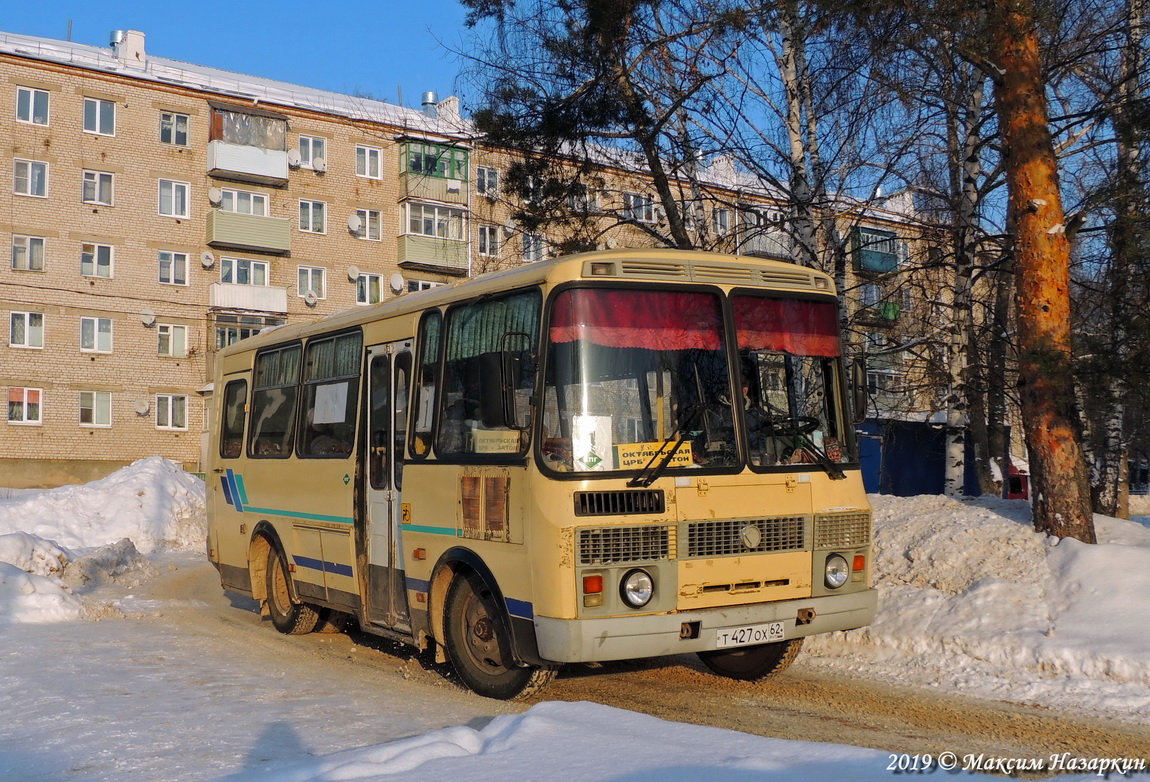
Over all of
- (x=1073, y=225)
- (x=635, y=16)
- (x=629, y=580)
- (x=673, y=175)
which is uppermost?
(x=635, y=16)

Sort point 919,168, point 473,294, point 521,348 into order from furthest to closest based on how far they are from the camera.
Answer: point 919,168, point 473,294, point 521,348

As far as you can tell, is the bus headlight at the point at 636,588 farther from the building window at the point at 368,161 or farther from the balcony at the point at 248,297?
the building window at the point at 368,161

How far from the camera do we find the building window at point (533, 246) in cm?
1628

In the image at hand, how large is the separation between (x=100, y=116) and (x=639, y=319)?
136ft

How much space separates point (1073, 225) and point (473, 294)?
21.9ft

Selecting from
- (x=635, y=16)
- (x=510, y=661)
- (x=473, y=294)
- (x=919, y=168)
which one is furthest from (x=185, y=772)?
(x=919, y=168)

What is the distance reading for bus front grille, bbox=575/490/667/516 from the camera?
7.14m

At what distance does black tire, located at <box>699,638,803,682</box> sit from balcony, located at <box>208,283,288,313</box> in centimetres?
3923

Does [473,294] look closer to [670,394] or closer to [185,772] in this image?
[670,394]

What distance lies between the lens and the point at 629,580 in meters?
7.19

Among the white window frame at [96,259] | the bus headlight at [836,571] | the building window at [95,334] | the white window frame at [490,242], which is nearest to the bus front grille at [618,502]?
the bus headlight at [836,571]

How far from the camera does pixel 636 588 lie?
7203 mm

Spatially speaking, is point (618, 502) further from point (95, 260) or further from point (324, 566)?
point (95, 260)

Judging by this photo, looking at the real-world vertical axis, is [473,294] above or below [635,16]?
below
